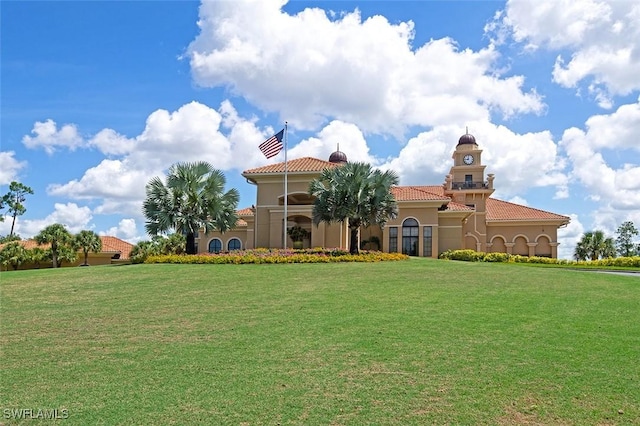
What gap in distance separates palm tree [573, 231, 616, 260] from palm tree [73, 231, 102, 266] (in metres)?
42.2

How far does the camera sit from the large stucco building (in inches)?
1346

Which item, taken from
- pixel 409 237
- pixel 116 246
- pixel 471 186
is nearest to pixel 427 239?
pixel 409 237

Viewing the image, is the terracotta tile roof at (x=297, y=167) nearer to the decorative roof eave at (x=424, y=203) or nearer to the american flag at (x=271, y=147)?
the american flag at (x=271, y=147)

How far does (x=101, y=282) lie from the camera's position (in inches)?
723

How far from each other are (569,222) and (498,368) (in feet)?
129

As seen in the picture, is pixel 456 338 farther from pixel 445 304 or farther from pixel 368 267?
pixel 368 267


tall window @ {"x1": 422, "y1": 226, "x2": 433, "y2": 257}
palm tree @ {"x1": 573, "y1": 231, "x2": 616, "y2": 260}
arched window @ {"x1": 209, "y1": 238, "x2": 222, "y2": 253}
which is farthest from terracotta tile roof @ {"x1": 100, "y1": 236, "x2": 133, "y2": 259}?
palm tree @ {"x1": 573, "y1": 231, "x2": 616, "y2": 260}

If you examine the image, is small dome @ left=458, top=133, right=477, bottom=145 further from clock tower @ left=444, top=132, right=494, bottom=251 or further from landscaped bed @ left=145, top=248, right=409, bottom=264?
landscaped bed @ left=145, top=248, right=409, bottom=264

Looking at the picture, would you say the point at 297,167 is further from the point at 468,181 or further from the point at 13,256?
the point at 13,256

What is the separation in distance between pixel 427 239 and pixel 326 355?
28.5 metres

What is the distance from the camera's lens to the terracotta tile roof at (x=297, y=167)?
33.9 m

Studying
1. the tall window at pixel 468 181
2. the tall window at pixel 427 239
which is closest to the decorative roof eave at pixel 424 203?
the tall window at pixel 427 239

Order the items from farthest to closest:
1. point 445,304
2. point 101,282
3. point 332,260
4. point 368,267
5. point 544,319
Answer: point 332,260, point 368,267, point 101,282, point 445,304, point 544,319

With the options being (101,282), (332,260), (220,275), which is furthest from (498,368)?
(332,260)
